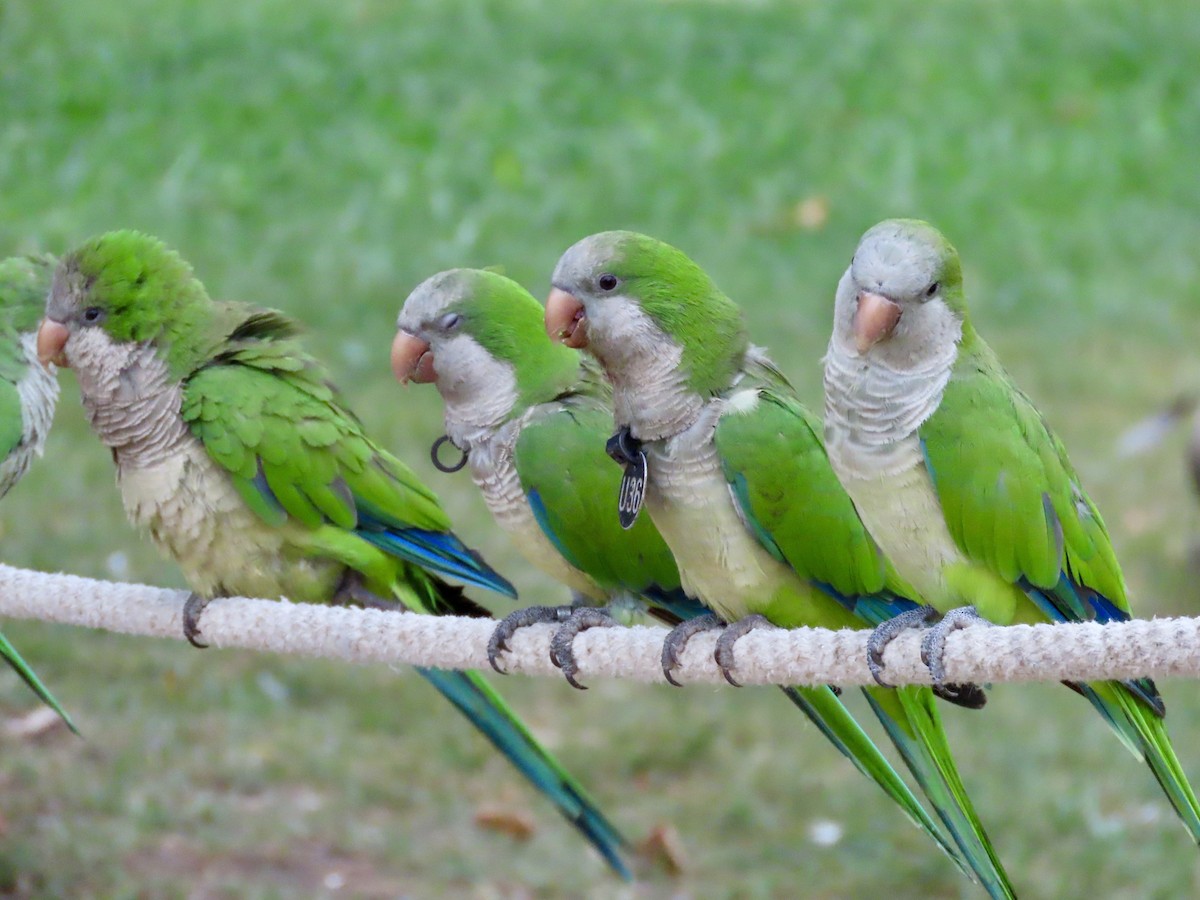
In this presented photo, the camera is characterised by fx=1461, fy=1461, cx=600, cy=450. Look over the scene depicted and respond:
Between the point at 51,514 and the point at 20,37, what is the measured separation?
1.47m

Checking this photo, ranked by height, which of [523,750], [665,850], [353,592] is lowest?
[665,850]

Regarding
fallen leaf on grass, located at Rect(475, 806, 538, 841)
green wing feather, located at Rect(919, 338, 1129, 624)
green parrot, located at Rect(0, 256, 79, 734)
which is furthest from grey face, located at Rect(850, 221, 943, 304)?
fallen leaf on grass, located at Rect(475, 806, 538, 841)

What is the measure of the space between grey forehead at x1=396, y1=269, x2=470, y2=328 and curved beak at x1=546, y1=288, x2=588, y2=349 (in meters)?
0.23

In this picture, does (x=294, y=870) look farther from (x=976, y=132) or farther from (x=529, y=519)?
(x=976, y=132)

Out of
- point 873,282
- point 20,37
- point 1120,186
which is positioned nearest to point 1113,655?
point 873,282

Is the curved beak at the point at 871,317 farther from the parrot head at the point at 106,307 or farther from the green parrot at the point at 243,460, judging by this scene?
the parrot head at the point at 106,307

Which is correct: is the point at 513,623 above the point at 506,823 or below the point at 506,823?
above

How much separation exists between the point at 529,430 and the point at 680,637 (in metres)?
0.30

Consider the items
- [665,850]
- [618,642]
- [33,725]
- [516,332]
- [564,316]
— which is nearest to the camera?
[564,316]

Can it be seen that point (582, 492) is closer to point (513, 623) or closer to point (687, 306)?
point (513, 623)

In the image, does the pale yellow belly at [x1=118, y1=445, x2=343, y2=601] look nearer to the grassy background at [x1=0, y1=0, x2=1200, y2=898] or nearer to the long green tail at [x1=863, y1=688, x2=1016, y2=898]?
the long green tail at [x1=863, y1=688, x2=1016, y2=898]

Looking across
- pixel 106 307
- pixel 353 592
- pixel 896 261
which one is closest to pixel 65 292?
pixel 106 307

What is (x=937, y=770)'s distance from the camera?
166 cm

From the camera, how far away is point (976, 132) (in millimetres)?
5441
